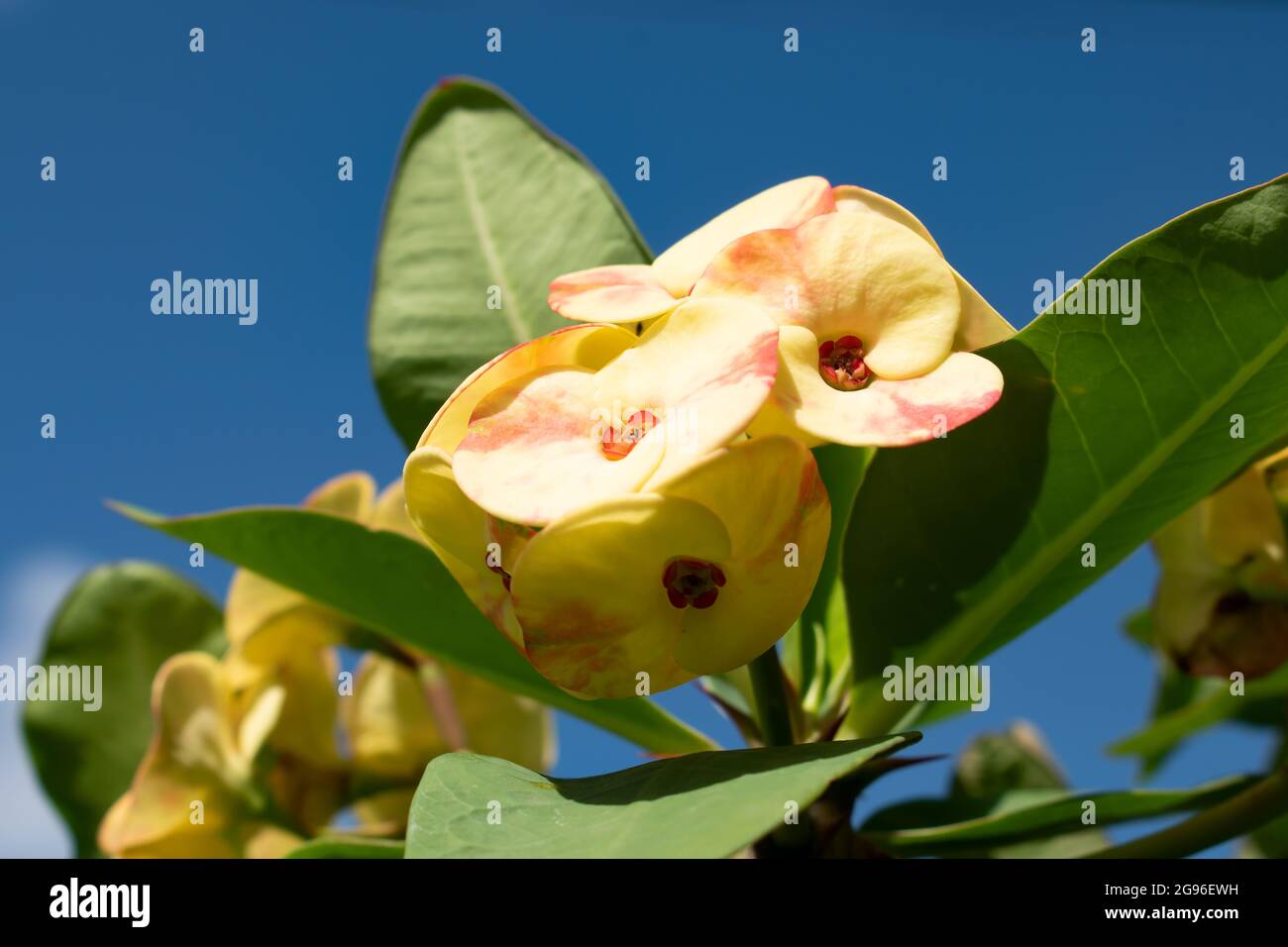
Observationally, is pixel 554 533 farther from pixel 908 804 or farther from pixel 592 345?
pixel 908 804

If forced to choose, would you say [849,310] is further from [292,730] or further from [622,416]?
[292,730]

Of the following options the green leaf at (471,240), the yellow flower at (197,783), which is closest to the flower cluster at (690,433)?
the green leaf at (471,240)

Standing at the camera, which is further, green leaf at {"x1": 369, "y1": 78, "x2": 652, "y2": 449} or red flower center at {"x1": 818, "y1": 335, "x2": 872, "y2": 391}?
green leaf at {"x1": 369, "y1": 78, "x2": 652, "y2": 449}

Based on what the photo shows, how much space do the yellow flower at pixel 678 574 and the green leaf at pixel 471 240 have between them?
1.99 ft

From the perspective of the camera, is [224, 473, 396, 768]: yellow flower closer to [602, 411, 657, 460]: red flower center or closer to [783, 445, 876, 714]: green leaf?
[783, 445, 876, 714]: green leaf

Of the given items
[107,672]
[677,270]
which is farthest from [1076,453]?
[107,672]

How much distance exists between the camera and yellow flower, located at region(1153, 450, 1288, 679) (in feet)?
3.51

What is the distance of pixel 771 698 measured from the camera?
0.84 meters

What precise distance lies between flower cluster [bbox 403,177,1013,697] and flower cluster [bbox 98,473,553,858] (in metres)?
0.48

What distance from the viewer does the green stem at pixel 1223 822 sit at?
95cm

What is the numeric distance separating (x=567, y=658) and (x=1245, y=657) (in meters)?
0.78

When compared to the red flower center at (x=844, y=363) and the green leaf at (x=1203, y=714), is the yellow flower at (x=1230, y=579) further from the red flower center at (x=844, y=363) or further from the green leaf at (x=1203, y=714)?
the red flower center at (x=844, y=363)
